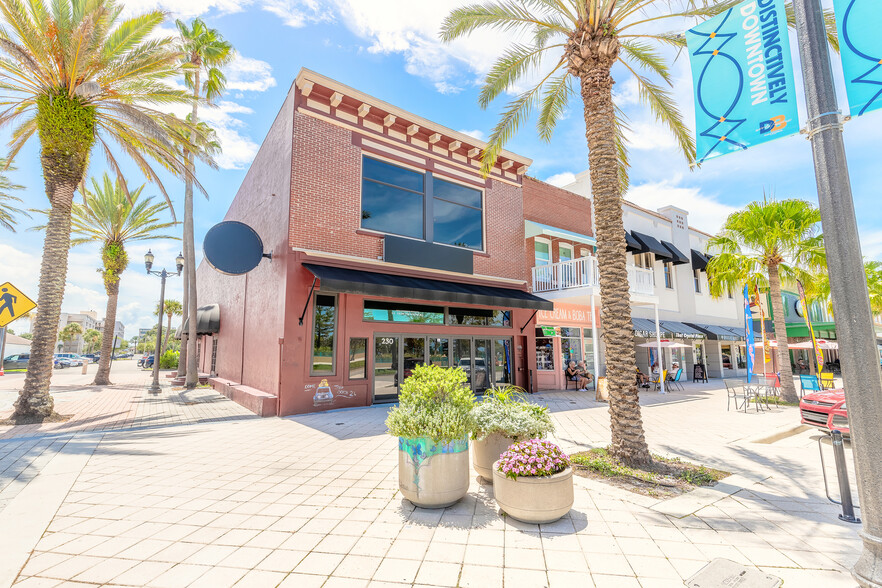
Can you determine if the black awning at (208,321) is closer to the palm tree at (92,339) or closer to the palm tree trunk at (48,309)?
the palm tree trunk at (48,309)

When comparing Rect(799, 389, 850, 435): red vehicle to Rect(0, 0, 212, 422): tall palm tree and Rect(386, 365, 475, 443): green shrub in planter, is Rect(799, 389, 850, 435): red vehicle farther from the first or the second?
Rect(0, 0, 212, 422): tall palm tree

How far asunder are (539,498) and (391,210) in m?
10.3

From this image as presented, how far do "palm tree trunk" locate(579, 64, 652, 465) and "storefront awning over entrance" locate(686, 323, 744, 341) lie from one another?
64.2 ft

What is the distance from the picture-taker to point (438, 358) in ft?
42.3

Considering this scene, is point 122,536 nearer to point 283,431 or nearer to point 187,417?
point 283,431

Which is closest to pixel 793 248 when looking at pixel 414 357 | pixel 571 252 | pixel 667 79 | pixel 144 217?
pixel 571 252

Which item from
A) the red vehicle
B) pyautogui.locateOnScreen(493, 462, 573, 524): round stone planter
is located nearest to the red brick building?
pyautogui.locateOnScreen(493, 462, 573, 524): round stone planter

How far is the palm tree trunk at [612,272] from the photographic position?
5773 millimetres

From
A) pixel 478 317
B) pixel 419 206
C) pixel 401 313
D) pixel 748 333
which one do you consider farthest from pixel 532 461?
pixel 748 333

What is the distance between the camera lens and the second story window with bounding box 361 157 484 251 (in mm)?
12422

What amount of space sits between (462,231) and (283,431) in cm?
870

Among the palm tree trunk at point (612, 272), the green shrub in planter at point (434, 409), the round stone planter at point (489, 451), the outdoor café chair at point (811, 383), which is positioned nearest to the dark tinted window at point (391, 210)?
the palm tree trunk at point (612, 272)

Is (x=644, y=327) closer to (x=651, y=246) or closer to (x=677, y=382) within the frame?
(x=677, y=382)

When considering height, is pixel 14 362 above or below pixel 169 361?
below
